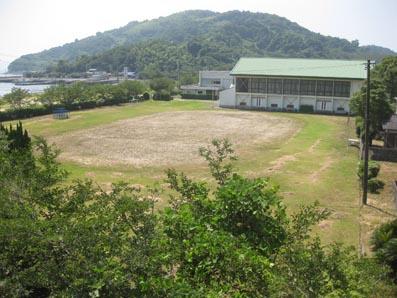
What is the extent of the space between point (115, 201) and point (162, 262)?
235cm

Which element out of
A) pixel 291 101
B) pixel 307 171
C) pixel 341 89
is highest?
pixel 341 89

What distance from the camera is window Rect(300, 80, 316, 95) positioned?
2345 inches

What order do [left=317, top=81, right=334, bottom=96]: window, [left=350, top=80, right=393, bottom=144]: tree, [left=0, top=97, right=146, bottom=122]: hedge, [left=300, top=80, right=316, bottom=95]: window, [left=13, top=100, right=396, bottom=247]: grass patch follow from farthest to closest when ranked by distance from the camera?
[left=300, top=80, right=316, bottom=95]: window < [left=317, top=81, right=334, bottom=96]: window < [left=0, top=97, right=146, bottom=122]: hedge < [left=350, top=80, right=393, bottom=144]: tree < [left=13, top=100, right=396, bottom=247]: grass patch

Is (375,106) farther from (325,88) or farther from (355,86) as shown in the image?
(325,88)

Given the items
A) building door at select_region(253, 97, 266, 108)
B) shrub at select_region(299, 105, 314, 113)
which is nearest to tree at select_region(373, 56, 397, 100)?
shrub at select_region(299, 105, 314, 113)

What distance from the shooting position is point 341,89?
57938 millimetres

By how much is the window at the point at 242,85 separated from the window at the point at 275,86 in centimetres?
370

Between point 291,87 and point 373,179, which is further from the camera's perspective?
point 291,87

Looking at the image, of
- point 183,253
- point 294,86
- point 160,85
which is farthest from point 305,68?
point 183,253

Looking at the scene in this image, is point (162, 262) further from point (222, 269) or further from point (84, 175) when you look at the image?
point (84, 175)

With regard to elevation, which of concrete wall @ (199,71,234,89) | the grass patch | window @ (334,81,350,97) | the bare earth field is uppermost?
concrete wall @ (199,71,234,89)

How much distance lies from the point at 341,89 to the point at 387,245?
49.1 meters

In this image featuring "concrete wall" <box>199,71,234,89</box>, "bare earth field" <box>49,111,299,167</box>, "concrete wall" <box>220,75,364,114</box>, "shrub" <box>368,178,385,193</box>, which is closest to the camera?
"shrub" <box>368,178,385,193</box>

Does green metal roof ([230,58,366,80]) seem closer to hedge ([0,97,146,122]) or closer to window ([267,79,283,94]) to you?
window ([267,79,283,94])
